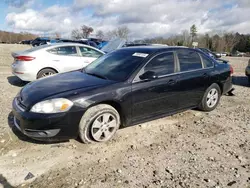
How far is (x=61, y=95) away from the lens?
130 inches

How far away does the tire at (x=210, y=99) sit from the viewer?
5022mm

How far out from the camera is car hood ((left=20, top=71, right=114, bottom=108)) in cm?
337

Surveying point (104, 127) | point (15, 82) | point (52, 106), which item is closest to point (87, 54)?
point (15, 82)

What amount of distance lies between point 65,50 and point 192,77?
4523mm

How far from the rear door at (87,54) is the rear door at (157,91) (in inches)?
155

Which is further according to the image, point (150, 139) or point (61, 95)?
point (150, 139)

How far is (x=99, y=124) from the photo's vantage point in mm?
3564

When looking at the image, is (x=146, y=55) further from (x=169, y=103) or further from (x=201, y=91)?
(x=201, y=91)

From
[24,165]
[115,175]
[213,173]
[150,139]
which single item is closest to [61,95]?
[24,165]

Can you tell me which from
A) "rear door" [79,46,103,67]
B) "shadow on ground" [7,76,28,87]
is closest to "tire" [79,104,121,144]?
"rear door" [79,46,103,67]

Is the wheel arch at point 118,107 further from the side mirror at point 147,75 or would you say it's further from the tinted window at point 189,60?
the tinted window at point 189,60

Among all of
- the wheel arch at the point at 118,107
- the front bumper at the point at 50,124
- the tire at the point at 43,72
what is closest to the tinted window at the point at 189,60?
the wheel arch at the point at 118,107

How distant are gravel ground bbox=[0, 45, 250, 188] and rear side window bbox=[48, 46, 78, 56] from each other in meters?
3.22

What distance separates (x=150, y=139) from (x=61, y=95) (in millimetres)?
1680
